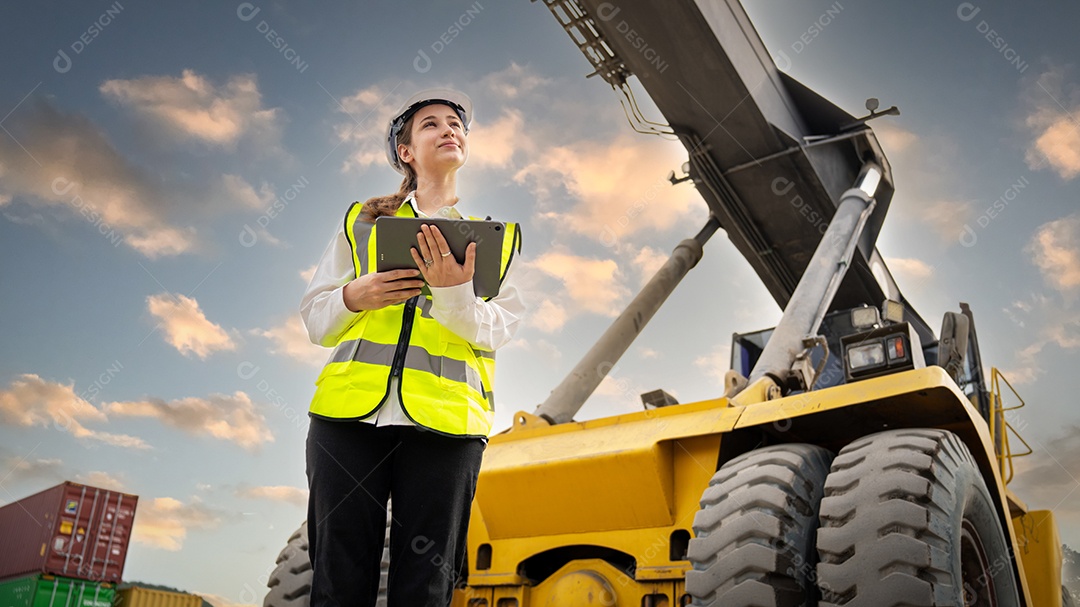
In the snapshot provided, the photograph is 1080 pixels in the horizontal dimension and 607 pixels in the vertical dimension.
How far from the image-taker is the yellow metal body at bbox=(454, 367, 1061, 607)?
3537 mm

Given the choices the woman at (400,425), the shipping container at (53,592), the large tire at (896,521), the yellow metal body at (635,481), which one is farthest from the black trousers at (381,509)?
the shipping container at (53,592)

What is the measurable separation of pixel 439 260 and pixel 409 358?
267 mm

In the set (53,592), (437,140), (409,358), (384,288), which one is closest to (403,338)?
(409,358)

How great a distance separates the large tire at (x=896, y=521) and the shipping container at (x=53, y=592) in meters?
13.7

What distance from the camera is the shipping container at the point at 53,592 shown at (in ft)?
43.4

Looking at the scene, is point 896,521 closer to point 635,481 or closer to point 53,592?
point 635,481

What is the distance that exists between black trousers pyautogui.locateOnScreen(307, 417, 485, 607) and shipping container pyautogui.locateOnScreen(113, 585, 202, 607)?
47.9ft

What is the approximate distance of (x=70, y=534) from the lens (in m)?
14.5

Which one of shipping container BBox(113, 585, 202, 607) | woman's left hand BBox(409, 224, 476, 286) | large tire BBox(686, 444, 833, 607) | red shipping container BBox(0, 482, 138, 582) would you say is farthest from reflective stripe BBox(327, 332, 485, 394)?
shipping container BBox(113, 585, 202, 607)

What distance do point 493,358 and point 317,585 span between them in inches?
26.4

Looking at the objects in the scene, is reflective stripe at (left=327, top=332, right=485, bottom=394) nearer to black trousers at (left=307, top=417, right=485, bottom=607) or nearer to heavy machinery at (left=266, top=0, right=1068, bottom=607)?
black trousers at (left=307, top=417, right=485, bottom=607)

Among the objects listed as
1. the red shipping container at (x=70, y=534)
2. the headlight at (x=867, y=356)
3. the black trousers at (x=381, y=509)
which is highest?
the red shipping container at (x=70, y=534)

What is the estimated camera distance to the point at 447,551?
1943 mm

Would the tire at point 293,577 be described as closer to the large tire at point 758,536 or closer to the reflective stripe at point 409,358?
the large tire at point 758,536
